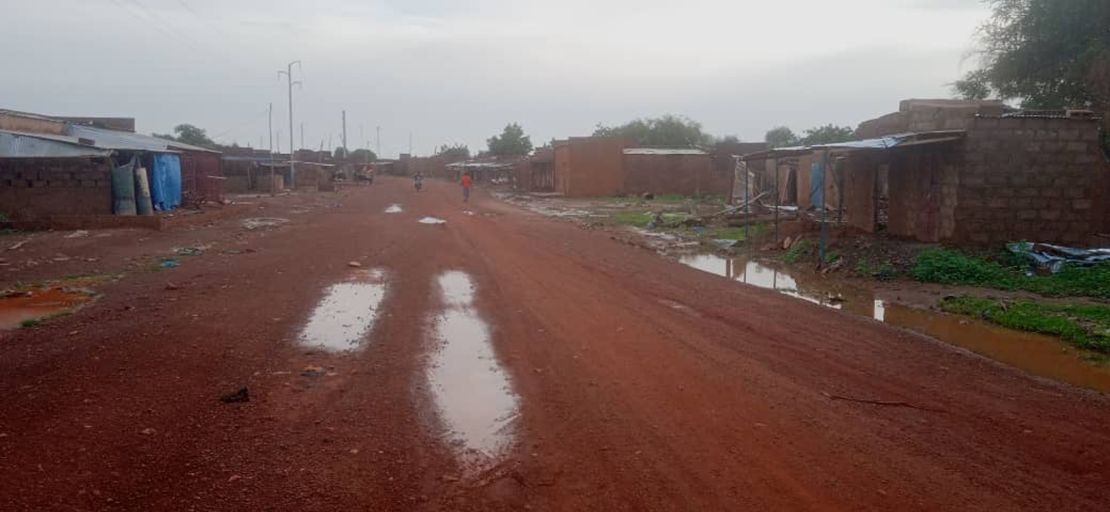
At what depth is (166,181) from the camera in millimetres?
28703

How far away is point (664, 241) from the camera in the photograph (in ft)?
68.3

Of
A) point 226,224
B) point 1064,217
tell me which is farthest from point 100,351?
point 226,224

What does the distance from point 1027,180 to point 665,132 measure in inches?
2299

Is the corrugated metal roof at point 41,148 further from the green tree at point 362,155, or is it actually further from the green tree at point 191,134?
the green tree at point 362,155

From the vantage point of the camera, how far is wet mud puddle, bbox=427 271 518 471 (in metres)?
5.28

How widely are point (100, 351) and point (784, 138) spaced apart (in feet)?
222

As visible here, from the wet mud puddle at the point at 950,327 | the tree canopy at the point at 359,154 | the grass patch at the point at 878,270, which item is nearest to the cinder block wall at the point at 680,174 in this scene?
the wet mud puddle at the point at 950,327

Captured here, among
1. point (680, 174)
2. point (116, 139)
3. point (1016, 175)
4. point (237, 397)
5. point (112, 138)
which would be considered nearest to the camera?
point (237, 397)

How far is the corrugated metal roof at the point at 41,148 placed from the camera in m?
23.7

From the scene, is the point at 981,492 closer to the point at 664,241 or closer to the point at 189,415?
the point at 189,415

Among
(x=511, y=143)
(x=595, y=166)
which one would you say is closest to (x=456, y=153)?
(x=511, y=143)

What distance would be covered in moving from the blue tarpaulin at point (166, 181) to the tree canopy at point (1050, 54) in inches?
1058

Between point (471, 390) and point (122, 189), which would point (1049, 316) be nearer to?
point (471, 390)

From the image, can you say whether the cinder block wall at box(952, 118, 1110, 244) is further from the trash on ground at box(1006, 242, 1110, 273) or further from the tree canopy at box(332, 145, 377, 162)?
the tree canopy at box(332, 145, 377, 162)
